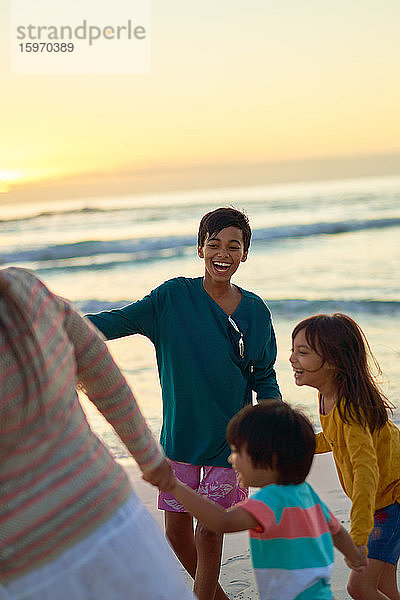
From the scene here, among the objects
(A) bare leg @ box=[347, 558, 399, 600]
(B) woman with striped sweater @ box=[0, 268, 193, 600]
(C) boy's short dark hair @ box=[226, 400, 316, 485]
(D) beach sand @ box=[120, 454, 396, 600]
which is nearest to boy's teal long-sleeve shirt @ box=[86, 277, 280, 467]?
(A) bare leg @ box=[347, 558, 399, 600]

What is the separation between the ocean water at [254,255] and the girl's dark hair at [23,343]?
6.43 feet

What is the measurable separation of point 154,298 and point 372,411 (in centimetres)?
99

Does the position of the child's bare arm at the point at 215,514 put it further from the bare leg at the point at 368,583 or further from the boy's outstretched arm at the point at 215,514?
the bare leg at the point at 368,583

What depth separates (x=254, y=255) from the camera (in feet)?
56.9

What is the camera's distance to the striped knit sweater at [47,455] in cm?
158

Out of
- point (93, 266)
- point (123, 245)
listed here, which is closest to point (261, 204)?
point (123, 245)

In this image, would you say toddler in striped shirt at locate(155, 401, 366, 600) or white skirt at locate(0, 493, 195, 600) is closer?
white skirt at locate(0, 493, 195, 600)

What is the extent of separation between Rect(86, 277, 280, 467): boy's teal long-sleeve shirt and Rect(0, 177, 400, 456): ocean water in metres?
0.55

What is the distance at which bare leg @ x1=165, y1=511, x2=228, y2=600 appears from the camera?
3.07m

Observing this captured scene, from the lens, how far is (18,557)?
1.61 metres

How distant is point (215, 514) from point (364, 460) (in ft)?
2.37

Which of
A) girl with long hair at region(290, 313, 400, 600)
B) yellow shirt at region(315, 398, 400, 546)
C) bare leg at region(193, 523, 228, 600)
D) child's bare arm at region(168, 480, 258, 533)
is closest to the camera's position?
child's bare arm at region(168, 480, 258, 533)

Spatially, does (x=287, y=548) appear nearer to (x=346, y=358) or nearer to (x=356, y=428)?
(x=356, y=428)

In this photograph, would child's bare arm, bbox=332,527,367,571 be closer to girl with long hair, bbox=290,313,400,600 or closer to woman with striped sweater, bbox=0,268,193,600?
girl with long hair, bbox=290,313,400,600
